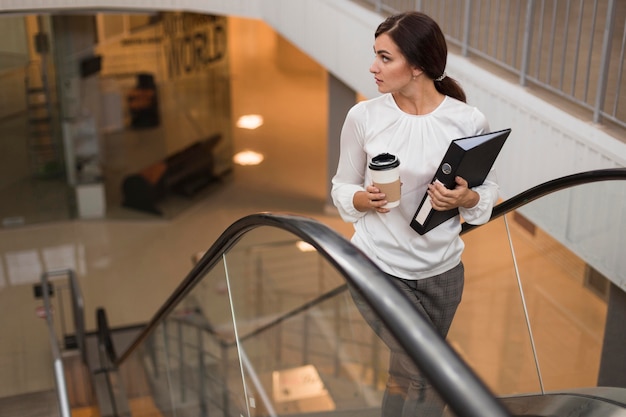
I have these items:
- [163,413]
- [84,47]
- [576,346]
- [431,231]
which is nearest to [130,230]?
[84,47]

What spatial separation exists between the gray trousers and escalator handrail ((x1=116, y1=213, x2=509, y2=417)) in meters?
0.08

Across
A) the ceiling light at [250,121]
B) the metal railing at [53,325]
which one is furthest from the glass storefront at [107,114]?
the metal railing at [53,325]

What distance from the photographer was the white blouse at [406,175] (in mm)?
2734

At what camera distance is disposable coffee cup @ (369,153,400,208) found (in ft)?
8.48

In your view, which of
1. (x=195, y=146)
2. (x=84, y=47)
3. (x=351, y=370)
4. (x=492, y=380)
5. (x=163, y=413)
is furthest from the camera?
(x=195, y=146)

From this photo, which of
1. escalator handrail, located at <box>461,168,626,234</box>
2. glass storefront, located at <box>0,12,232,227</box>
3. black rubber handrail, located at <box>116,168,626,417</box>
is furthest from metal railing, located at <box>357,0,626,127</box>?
glass storefront, located at <box>0,12,232,227</box>

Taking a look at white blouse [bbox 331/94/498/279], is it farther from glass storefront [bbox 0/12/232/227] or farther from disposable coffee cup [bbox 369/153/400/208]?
glass storefront [bbox 0/12/232/227]

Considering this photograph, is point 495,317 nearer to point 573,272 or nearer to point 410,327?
point 573,272

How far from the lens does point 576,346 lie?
5062 mm

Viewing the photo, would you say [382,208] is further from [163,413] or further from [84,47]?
[84,47]

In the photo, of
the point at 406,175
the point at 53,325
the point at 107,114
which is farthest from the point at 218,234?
the point at 406,175

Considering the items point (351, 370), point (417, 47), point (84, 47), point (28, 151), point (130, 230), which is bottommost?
point (130, 230)

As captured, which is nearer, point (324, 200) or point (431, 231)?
point (431, 231)

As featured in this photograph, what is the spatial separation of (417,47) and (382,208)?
52cm
